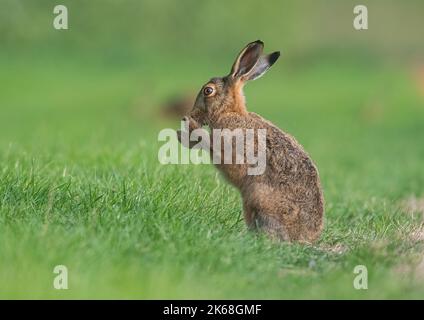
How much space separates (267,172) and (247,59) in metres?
1.17

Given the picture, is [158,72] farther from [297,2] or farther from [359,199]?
[359,199]

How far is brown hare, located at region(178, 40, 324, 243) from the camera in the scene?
27.1 ft

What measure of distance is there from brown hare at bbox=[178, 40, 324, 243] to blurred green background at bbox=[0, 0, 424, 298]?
0.87 ft

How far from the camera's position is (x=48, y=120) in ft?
77.1

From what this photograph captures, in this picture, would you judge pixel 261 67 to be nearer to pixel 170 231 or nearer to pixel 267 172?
pixel 267 172

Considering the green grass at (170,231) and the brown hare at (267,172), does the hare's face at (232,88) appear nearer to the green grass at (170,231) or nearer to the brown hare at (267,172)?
the brown hare at (267,172)

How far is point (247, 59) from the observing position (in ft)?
29.1

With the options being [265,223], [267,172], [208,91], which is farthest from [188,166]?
[265,223]

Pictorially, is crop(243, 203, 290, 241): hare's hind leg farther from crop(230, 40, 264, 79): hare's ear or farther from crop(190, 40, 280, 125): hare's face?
crop(230, 40, 264, 79): hare's ear

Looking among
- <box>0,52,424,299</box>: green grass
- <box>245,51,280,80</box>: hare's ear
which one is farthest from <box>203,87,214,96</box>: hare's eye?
<box>0,52,424,299</box>: green grass

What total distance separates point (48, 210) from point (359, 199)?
5174 mm

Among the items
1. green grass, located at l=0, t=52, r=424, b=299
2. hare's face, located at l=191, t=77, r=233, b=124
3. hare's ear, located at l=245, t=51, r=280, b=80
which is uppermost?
hare's ear, located at l=245, t=51, r=280, b=80

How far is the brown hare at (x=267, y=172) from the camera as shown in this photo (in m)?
8.25

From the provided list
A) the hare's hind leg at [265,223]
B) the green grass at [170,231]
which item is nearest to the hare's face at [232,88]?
the green grass at [170,231]
